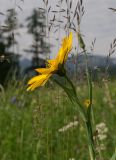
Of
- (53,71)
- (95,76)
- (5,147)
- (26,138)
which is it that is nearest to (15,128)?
(26,138)

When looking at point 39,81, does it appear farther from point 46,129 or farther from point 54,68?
point 46,129

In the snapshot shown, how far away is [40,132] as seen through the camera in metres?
2.05

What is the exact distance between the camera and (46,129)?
7.07ft

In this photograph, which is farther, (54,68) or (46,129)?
(46,129)

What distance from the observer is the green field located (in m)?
2.20

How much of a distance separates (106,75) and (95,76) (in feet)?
0.17

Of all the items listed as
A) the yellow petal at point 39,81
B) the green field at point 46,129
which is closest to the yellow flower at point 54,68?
the yellow petal at point 39,81

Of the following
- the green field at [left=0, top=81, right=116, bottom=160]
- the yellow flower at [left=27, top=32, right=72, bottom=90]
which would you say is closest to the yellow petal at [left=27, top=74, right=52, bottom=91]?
the yellow flower at [left=27, top=32, right=72, bottom=90]

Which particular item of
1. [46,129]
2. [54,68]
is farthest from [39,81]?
[46,129]

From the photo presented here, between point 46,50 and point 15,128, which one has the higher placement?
point 46,50

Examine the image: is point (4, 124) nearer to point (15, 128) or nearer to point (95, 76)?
point (15, 128)

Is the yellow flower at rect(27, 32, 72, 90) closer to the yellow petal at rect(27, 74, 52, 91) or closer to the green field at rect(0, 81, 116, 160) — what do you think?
the yellow petal at rect(27, 74, 52, 91)

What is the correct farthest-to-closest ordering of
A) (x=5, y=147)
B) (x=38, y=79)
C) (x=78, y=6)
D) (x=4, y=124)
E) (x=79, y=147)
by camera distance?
(x=4, y=124)
(x=79, y=147)
(x=5, y=147)
(x=78, y=6)
(x=38, y=79)

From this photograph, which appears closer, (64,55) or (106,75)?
(64,55)
